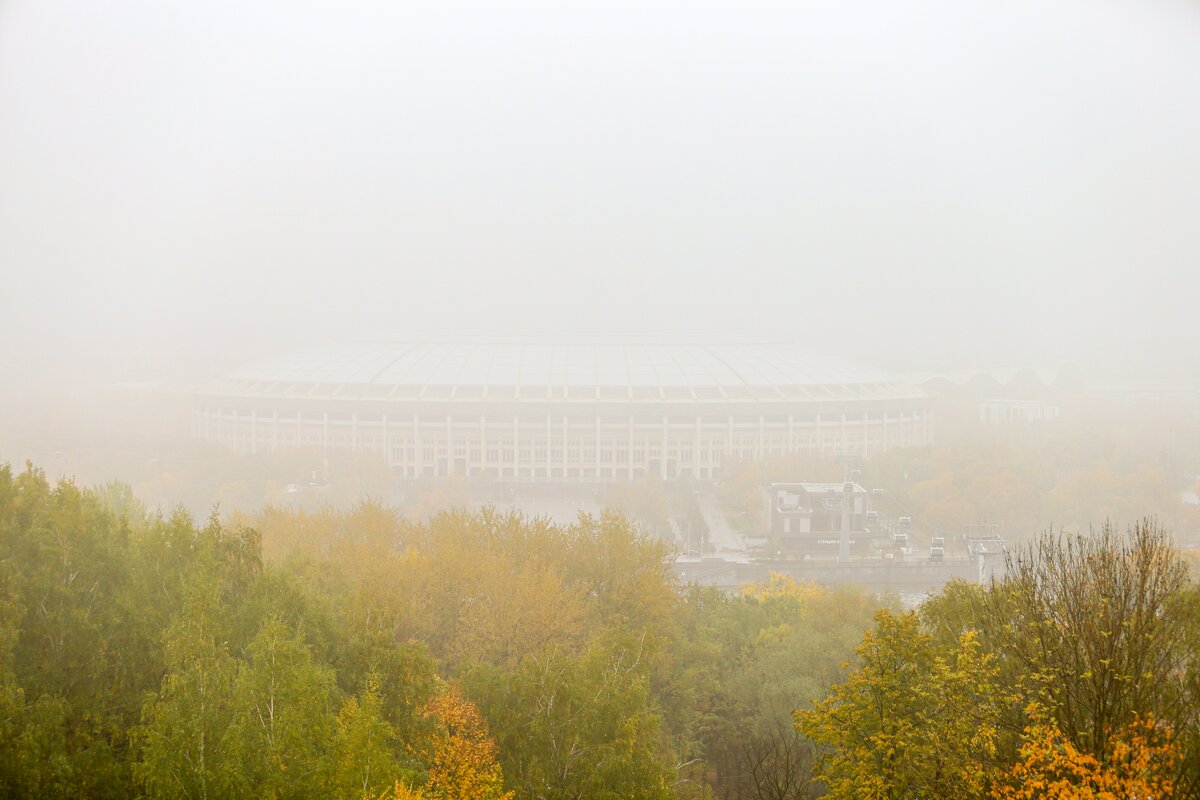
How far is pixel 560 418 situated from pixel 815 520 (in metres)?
12.6

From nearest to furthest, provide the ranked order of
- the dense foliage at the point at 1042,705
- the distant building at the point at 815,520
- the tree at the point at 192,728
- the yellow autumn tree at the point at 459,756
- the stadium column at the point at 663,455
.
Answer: the tree at the point at 192,728, the dense foliage at the point at 1042,705, the yellow autumn tree at the point at 459,756, the distant building at the point at 815,520, the stadium column at the point at 663,455

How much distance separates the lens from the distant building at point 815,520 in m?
18.4

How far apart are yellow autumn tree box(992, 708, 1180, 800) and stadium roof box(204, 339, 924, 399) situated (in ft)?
87.8

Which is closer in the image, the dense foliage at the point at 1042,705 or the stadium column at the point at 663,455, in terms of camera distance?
the dense foliage at the point at 1042,705

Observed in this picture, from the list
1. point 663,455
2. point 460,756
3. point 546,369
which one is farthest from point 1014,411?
point 460,756

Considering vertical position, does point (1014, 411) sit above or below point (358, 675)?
above

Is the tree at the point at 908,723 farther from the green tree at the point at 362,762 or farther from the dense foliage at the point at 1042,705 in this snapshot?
the green tree at the point at 362,762

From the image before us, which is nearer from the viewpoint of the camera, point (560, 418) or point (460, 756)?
point (460, 756)

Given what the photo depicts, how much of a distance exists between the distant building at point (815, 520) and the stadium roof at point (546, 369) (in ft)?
38.9

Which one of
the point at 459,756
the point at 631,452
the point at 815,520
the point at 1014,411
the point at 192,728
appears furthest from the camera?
the point at 1014,411

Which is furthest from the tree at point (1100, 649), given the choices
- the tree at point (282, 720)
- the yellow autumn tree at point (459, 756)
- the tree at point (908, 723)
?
the tree at point (282, 720)

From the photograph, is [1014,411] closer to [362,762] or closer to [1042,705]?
[1042,705]

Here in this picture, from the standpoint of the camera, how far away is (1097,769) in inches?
183

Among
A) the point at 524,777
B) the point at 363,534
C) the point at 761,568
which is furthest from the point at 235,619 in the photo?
the point at 761,568
